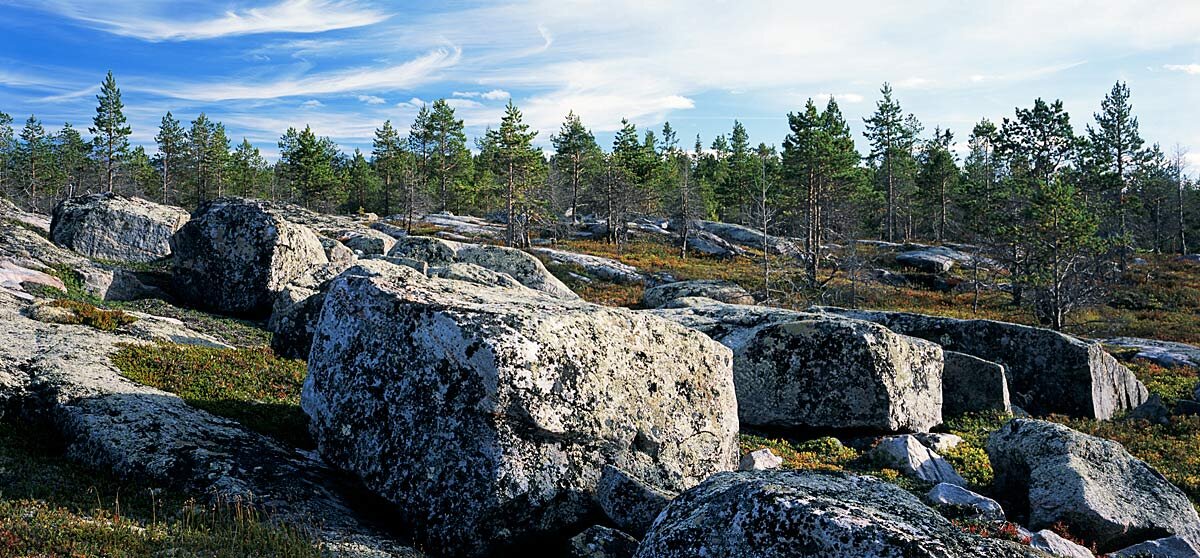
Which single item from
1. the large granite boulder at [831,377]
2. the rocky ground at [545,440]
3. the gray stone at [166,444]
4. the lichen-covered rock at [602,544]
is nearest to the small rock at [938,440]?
the rocky ground at [545,440]

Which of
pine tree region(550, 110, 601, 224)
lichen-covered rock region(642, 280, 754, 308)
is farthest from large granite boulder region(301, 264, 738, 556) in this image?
pine tree region(550, 110, 601, 224)

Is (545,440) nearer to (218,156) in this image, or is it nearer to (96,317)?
(96,317)

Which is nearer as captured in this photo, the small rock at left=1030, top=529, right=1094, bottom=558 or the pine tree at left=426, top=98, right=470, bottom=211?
the small rock at left=1030, top=529, right=1094, bottom=558

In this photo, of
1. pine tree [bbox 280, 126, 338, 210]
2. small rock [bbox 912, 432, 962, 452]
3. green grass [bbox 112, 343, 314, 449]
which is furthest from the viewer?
pine tree [bbox 280, 126, 338, 210]

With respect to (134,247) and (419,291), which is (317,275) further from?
(419,291)

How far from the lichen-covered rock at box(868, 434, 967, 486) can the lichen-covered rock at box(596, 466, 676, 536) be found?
A: 6.85 m

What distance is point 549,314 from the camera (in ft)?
33.0

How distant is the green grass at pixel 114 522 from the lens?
6996mm

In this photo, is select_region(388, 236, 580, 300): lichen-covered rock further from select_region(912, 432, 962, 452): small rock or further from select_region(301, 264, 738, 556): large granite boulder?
select_region(301, 264, 738, 556): large granite boulder

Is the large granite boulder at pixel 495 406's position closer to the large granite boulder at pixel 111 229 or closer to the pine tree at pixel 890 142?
the large granite boulder at pixel 111 229

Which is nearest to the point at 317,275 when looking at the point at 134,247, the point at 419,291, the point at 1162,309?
the point at 134,247

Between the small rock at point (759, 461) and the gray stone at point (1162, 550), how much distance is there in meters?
5.27

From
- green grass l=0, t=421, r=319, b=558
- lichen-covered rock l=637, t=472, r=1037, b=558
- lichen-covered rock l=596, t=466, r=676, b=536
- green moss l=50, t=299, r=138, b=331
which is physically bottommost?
lichen-covered rock l=596, t=466, r=676, b=536

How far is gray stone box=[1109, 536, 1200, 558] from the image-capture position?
31.4 ft
